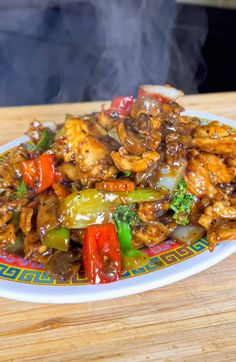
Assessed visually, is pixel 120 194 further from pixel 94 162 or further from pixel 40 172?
pixel 40 172

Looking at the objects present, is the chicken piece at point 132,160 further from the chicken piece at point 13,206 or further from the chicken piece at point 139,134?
the chicken piece at point 13,206

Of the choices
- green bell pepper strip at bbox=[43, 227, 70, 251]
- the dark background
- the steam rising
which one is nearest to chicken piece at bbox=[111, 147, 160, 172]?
green bell pepper strip at bbox=[43, 227, 70, 251]

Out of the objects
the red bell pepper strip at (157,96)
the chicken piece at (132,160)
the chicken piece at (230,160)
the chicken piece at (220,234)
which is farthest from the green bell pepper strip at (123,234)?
the red bell pepper strip at (157,96)

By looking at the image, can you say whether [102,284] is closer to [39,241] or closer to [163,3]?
[39,241]

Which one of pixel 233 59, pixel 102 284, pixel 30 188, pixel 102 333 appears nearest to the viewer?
pixel 102 333

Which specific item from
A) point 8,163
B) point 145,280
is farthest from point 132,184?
point 8,163
